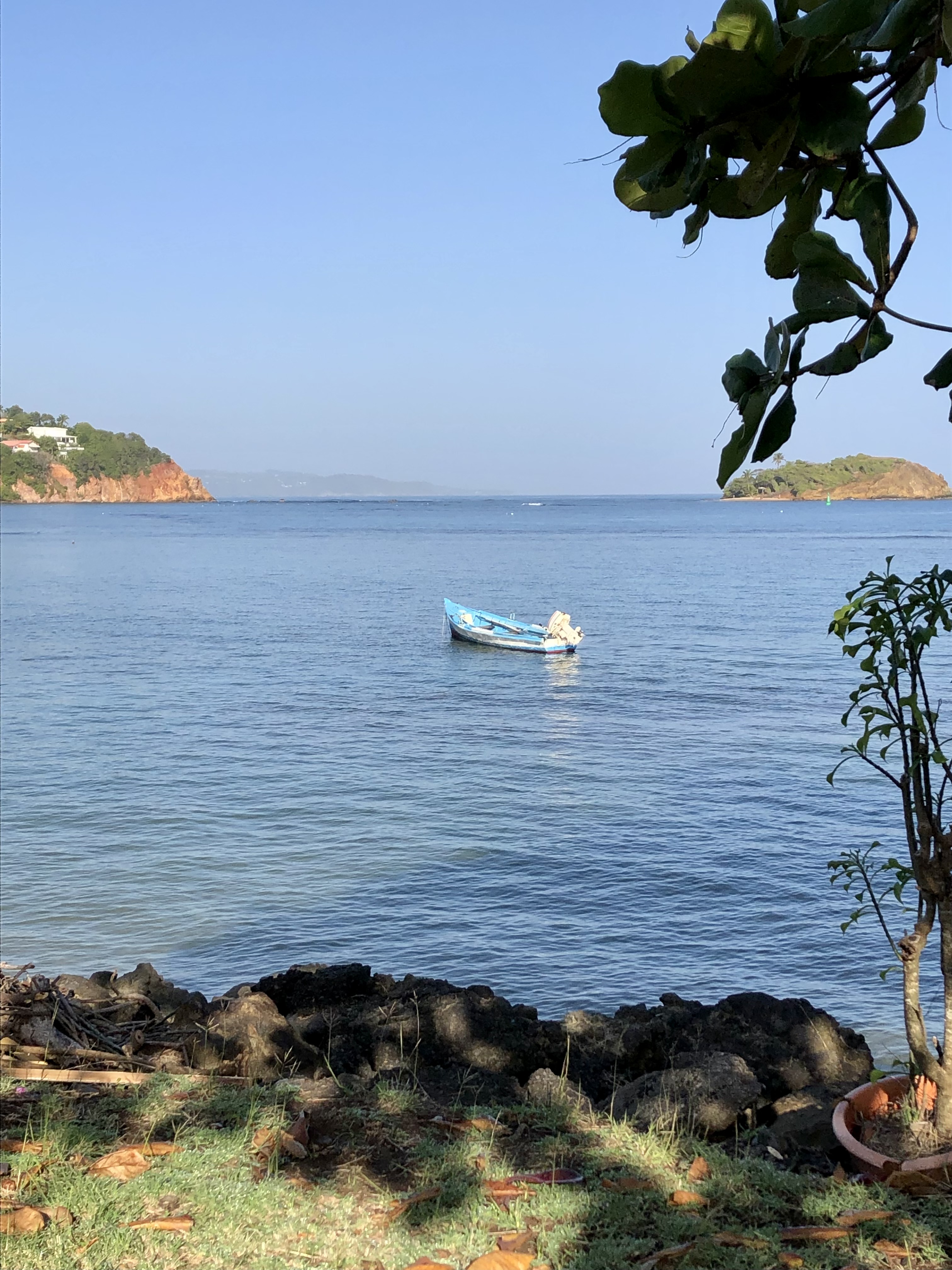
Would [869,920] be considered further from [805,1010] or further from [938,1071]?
[938,1071]

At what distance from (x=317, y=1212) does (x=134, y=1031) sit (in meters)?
2.85

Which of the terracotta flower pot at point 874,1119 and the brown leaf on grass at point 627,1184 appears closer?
the brown leaf on grass at point 627,1184

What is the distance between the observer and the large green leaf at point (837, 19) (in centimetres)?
143

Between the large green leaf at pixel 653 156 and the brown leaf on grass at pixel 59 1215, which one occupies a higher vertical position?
the large green leaf at pixel 653 156

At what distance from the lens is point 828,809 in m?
16.7

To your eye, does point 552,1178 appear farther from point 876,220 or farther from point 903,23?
point 903,23

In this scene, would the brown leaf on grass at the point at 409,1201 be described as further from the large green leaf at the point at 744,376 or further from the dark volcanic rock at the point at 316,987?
the dark volcanic rock at the point at 316,987

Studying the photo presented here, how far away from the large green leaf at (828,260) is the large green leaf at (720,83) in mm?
219

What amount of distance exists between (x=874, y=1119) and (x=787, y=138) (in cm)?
433

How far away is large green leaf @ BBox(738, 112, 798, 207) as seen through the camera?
1580 millimetres

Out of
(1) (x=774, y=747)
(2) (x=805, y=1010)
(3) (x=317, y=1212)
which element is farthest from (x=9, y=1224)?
(1) (x=774, y=747)

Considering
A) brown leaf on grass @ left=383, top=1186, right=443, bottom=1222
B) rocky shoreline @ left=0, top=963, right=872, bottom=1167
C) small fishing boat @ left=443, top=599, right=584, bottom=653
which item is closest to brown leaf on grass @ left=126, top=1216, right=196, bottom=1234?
brown leaf on grass @ left=383, top=1186, right=443, bottom=1222

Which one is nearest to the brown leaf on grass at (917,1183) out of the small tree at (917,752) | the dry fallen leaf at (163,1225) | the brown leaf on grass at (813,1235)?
the small tree at (917,752)

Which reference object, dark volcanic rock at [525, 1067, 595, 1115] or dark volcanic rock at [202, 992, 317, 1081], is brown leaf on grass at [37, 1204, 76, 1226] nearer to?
dark volcanic rock at [202, 992, 317, 1081]
